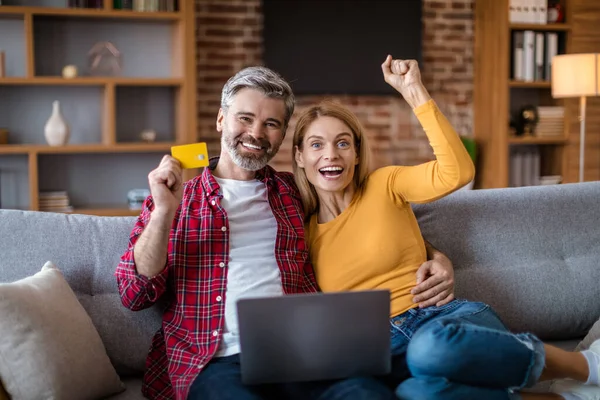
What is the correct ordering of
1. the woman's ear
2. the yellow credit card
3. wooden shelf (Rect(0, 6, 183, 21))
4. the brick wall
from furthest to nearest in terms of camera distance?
1. the brick wall
2. wooden shelf (Rect(0, 6, 183, 21))
3. the woman's ear
4. the yellow credit card

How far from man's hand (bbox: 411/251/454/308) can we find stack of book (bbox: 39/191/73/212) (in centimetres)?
284

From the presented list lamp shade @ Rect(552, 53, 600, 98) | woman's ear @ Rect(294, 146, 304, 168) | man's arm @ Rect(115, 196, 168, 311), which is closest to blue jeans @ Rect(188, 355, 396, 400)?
man's arm @ Rect(115, 196, 168, 311)

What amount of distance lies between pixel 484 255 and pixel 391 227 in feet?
1.53

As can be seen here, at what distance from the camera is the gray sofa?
1.94m

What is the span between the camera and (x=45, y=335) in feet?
5.38

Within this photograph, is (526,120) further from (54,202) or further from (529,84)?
(54,202)

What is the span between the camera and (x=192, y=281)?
6.00 ft

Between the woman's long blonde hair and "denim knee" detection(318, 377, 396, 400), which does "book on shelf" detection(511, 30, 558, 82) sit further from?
"denim knee" detection(318, 377, 396, 400)

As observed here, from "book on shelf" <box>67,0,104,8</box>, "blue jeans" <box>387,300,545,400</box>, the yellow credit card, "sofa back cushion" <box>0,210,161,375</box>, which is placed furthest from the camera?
"book on shelf" <box>67,0,104,8</box>

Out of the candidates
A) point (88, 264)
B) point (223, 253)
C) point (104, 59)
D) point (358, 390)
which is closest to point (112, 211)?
point (104, 59)

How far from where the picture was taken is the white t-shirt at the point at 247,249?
1.79m

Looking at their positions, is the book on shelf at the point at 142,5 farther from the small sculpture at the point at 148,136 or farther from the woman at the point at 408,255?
the woman at the point at 408,255

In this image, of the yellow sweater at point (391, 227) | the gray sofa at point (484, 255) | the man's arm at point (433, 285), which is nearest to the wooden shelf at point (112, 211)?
the gray sofa at point (484, 255)

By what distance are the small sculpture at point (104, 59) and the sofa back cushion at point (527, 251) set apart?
273 cm
